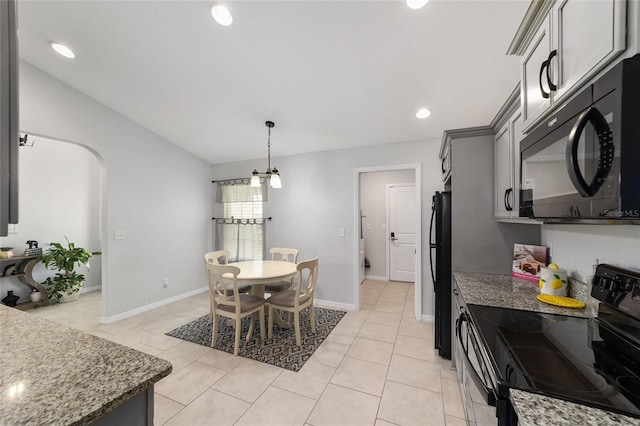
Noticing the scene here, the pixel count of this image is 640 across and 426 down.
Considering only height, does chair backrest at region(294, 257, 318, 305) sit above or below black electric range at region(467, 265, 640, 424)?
below

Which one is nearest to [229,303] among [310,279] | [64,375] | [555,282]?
[310,279]

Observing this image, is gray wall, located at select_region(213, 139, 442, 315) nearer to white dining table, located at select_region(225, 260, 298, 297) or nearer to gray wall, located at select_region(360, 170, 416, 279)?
white dining table, located at select_region(225, 260, 298, 297)

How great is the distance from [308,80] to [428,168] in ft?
6.37

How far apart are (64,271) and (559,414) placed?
19.9ft

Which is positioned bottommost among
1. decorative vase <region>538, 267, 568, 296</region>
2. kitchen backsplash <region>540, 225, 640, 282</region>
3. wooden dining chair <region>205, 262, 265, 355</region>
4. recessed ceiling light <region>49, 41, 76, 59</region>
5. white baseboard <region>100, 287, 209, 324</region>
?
white baseboard <region>100, 287, 209, 324</region>

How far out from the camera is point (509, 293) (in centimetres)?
166

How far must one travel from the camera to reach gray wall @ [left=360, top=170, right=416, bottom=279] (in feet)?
17.8

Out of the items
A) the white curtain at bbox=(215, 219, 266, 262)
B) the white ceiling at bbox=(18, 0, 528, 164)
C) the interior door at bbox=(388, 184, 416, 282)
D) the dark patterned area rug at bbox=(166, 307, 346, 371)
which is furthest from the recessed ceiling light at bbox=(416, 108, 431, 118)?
the white curtain at bbox=(215, 219, 266, 262)

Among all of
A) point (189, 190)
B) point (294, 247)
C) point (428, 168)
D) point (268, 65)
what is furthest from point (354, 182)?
point (189, 190)

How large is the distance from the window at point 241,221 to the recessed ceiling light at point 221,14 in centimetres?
269

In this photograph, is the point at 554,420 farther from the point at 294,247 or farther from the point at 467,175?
the point at 294,247

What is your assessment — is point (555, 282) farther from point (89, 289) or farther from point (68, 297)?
point (89, 289)

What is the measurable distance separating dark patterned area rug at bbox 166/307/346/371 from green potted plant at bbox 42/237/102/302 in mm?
2457

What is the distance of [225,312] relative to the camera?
265 centimetres
